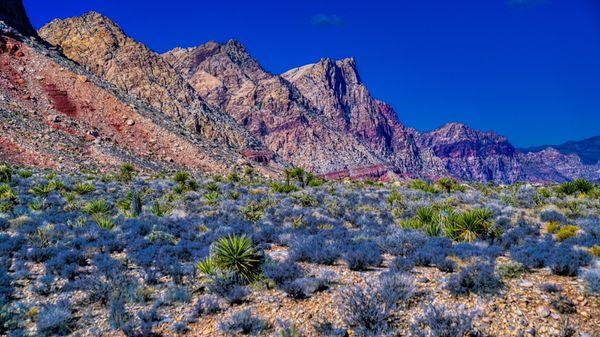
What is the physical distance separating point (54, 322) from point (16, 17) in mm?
77328

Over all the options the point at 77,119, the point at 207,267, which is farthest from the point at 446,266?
the point at 77,119

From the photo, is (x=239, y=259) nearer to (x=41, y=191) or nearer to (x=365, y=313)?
(x=365, y=313)

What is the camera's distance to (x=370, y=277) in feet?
29.5

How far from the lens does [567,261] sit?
8.62 meters

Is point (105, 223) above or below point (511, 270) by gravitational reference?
above

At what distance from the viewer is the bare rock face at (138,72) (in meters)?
75.5

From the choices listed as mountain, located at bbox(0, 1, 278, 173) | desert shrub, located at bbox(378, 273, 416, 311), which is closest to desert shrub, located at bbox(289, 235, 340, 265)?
desert shrub, located at bbox(378, 273, 416, 311)

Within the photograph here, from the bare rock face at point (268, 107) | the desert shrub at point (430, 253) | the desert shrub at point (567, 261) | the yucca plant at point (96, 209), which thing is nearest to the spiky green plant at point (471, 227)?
the desert shrub at point (430, 253)

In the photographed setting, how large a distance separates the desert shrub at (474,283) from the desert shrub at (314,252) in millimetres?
3158

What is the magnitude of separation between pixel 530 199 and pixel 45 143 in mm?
46092

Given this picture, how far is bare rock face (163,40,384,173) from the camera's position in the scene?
130500 millimetres

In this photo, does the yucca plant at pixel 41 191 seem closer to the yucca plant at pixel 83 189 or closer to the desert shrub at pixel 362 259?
the yucca plant at pixel 83 189

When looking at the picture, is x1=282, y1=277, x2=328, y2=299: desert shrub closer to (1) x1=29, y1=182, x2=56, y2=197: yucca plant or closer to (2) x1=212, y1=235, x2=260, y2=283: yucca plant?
(2) x1=212, y1=235, x2=260, y2=283: yucca plant

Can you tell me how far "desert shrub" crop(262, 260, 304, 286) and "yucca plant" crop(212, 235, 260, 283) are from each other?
37cm
